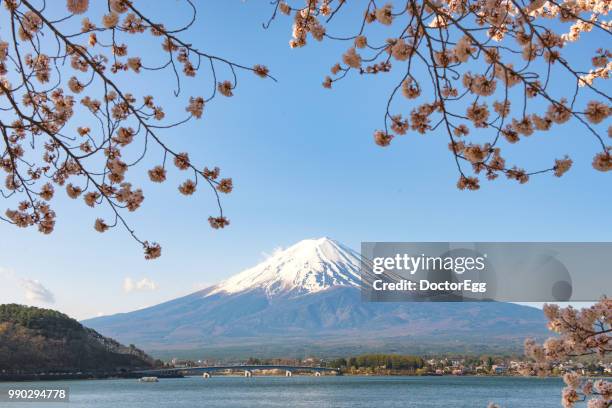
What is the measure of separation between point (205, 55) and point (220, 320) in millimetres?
125943

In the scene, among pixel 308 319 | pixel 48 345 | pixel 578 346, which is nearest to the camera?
pixel 578 346

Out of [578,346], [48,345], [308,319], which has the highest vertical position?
[308,319]

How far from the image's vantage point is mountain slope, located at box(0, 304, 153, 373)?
159 ft

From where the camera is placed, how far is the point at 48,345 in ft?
162

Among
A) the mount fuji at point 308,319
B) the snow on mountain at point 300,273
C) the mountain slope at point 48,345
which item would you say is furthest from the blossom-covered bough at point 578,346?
the snow on mountain at point 300,273

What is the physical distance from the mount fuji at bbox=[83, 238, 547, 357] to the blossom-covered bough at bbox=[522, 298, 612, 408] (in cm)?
9822

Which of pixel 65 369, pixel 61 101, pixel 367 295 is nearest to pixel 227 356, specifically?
pixel 367 295

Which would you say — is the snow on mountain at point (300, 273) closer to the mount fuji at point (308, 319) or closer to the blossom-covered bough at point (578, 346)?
the mount fuji at point (308, 319)

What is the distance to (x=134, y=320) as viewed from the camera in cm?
13788

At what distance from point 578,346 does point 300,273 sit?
136 m

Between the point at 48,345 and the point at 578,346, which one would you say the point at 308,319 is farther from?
the point at 578,346

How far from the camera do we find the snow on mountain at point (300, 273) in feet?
447

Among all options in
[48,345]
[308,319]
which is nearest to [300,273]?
[308,319]

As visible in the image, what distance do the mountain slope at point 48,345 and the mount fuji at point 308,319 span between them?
49.3m
